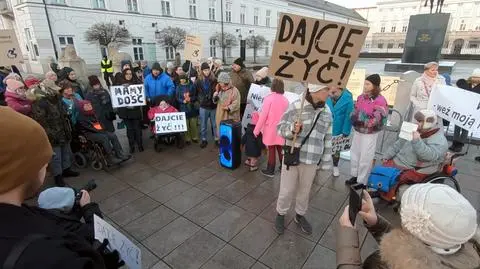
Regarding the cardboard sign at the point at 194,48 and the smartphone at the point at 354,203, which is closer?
the smartphone at the point at 354,203

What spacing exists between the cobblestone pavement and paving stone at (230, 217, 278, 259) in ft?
0.04

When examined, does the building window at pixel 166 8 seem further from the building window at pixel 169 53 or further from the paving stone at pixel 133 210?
the paving stone at pixel 133 210

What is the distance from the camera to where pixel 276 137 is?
4.45 meters

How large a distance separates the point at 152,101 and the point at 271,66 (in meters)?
3.94

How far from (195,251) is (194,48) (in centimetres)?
620

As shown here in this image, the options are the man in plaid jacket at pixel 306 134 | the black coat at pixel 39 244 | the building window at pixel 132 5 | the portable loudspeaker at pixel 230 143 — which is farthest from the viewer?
the building window at pixel 132 5

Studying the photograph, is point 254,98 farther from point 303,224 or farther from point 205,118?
point 303,224

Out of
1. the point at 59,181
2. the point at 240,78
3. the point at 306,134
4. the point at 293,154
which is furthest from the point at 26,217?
the point at 240,78

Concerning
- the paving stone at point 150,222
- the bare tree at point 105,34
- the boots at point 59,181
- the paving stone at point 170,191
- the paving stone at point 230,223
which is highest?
the bare tree at point 105,34

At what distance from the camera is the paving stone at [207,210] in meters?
3.56

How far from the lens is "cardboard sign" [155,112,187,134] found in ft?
18.2

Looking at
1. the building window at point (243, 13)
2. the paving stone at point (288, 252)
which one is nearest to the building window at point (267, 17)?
the building window at point (243, 13)

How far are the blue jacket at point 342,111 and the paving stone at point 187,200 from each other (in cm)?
248

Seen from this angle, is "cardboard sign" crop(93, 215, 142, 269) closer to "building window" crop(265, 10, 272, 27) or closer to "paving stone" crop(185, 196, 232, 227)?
"paving stone" crop(185, 196, 232, 227)
